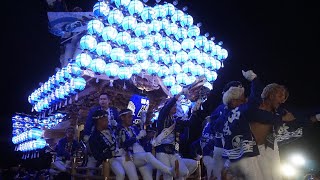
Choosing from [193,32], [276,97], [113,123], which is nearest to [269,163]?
[276,97]

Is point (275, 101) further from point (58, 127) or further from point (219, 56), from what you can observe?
point (58, 127)

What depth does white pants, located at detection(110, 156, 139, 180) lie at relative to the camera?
5.12m

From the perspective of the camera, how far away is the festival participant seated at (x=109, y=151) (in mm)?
5227

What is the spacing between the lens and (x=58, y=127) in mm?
15531

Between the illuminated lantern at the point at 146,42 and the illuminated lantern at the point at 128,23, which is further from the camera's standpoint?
the illuminated lantern at the point at 146,42

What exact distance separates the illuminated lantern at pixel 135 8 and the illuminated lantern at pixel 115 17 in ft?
1.46

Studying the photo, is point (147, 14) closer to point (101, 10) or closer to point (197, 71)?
point (101, 10)

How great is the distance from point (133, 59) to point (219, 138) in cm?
657

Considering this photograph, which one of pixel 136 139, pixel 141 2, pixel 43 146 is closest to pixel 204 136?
pixel 136 139

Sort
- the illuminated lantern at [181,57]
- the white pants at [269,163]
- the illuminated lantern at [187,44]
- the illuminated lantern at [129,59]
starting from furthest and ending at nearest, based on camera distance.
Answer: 1. the illuminated lantern at [187,44]
2. the illuminated lantern at [181,57]
3. the illuminated lantern at [129,59]
4. the white pants at [269,163]

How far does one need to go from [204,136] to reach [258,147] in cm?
243

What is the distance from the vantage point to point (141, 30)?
36.6 feet

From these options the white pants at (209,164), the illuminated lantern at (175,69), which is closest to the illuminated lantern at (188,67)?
the illuminated lantern at (175,69)

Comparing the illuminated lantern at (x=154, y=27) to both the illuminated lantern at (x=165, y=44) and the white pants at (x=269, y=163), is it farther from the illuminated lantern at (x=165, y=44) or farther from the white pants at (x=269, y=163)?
the white pants at (x=269, y=163)
